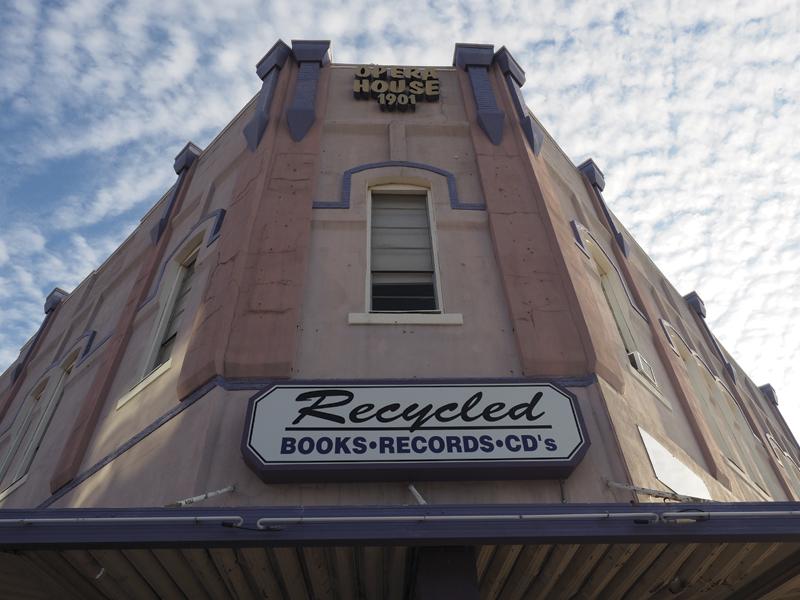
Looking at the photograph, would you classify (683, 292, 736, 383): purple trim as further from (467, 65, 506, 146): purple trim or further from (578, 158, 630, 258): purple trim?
(467, 65, 506, 146): purple trim

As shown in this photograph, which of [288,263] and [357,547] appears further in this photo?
[288,263]

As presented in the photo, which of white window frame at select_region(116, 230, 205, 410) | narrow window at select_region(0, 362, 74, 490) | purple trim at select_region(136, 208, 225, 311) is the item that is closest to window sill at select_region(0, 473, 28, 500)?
narrow window at select_region(0, 362, 74, 490)

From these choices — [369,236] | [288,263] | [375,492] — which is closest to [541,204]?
[369,236]

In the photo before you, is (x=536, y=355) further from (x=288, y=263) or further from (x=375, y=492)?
(x=288, y=263)

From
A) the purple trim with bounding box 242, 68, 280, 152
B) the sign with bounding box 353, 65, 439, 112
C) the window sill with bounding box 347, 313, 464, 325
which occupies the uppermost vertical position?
the sign with bounding box 353, 65, 439, 112

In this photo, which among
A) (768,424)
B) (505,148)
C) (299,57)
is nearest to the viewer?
(505,148)

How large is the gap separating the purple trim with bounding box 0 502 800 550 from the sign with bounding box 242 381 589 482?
3.29ft

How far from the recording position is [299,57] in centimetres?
1305

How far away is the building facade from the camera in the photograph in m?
5.93

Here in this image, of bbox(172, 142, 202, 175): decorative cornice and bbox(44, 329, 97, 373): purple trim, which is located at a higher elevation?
bbox(172, 142, 202, 175): decorative cornice

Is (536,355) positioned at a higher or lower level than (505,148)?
lower

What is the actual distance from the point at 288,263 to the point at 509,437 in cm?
381

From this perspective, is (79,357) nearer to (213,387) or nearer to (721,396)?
(213,387)

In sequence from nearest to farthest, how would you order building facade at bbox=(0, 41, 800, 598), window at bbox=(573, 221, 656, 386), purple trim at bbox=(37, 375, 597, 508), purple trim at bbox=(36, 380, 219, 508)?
building facade at bbox=(0, 41, 800, 598) < purple trim at bbox=(37, 375, 597, 508) < purple trim at bbox=(36, 380, 219, 508) < window at bbox=(573, 221, 656, 386)
